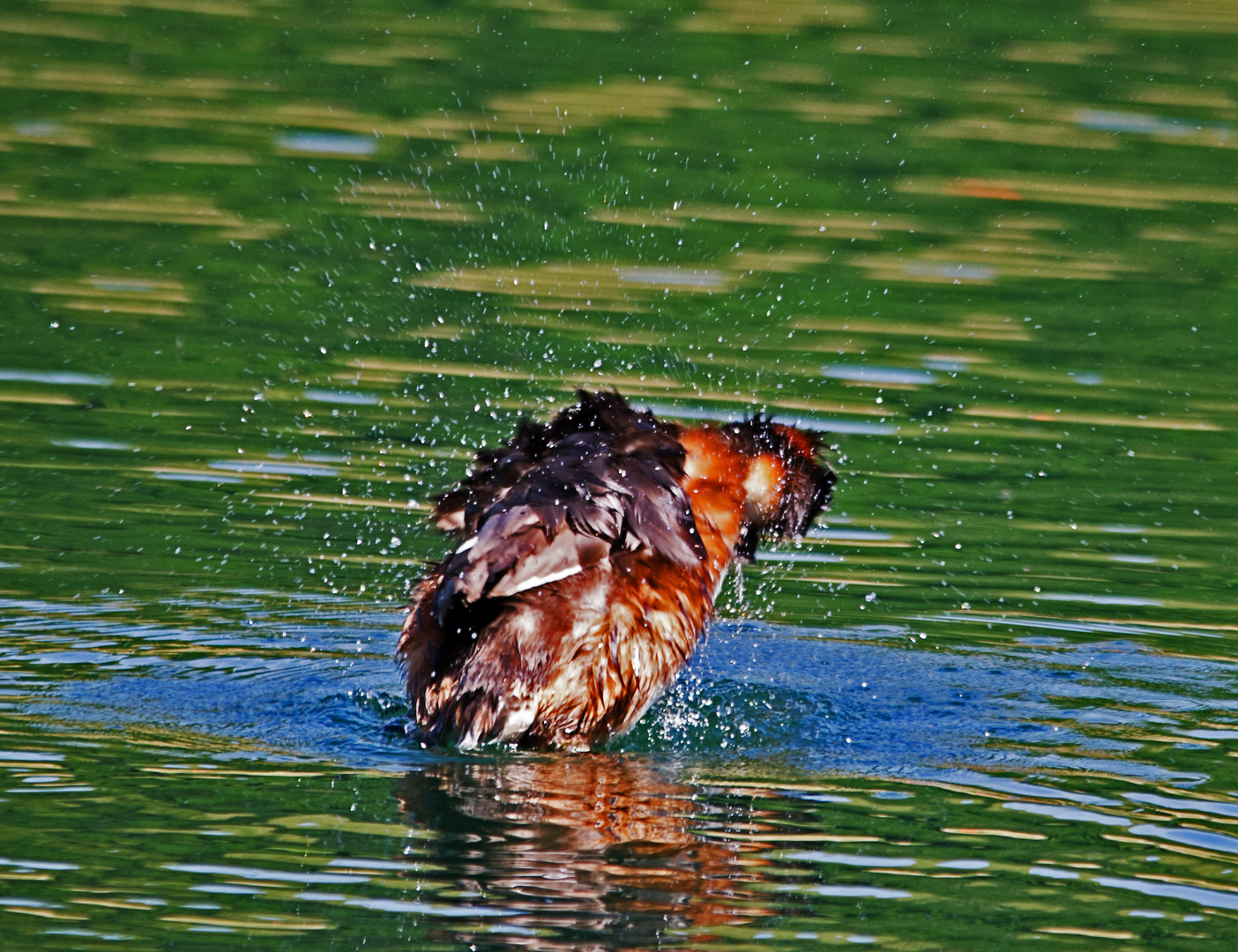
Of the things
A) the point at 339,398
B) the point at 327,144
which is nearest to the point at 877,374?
the point at 339,398

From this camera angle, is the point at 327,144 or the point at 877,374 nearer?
the point at 877,374

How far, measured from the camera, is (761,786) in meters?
6.31

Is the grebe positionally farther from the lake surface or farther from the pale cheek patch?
the pale cheek patch

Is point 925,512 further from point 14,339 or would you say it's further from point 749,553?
point 14,339

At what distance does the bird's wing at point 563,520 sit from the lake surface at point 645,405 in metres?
0.63

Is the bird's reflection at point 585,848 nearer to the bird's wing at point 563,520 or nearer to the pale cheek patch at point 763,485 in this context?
the bird's wing at point 563,520

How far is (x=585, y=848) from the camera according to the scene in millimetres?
5652

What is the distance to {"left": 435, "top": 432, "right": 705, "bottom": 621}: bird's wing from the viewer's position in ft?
20.4

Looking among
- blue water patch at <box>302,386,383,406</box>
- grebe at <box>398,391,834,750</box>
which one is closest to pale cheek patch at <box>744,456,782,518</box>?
grebe at <box>398,391,834,750</box>

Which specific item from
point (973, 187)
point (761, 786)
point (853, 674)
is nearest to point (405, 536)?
point (853, 674)

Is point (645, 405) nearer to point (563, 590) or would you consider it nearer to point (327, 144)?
point (563, 590)

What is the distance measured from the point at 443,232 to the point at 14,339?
2876 mm

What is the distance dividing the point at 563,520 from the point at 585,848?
3.80ft

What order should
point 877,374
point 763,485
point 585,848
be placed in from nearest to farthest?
point 585,848 < point 763,485 < point 877,374
